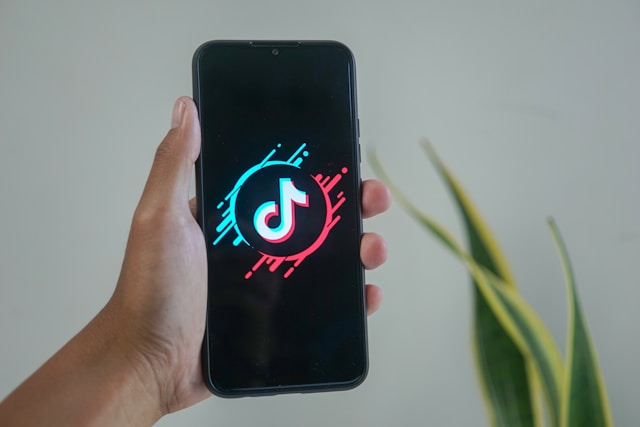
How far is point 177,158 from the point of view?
0.43 meters

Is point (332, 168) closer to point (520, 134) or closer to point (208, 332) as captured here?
point (208, 332)

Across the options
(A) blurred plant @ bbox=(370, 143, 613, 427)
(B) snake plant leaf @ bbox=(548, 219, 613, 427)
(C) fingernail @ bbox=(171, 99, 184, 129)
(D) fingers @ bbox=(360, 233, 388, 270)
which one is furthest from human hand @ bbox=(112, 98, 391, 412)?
Result: (B) snake plant leaf @ bbox=(548, 219, 613, 427)

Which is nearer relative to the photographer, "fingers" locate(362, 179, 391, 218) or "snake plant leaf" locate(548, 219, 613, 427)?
"fingers" locate(362, 179, 391, 218)

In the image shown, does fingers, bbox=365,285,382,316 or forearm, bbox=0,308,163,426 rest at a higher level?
fingers, bbox=365,285,382,316

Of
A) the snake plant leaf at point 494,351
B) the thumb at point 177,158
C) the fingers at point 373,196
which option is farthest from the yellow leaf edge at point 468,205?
the thumb at point 177,158

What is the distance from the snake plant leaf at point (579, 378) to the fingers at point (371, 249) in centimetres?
26

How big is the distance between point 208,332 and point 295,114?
6.2 inches

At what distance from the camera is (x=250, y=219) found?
439 millimetres

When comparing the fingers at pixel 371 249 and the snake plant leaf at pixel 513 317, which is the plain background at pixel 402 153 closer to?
the snake plant leaf at pixel 513 317

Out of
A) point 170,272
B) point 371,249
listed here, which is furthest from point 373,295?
point 170,272

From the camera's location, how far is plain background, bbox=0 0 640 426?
1.88 ft

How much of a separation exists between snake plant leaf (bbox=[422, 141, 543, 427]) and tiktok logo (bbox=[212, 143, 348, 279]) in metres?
0.21

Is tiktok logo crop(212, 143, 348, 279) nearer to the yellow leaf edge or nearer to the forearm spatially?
the forearm

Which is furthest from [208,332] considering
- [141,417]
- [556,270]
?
[556,270]
